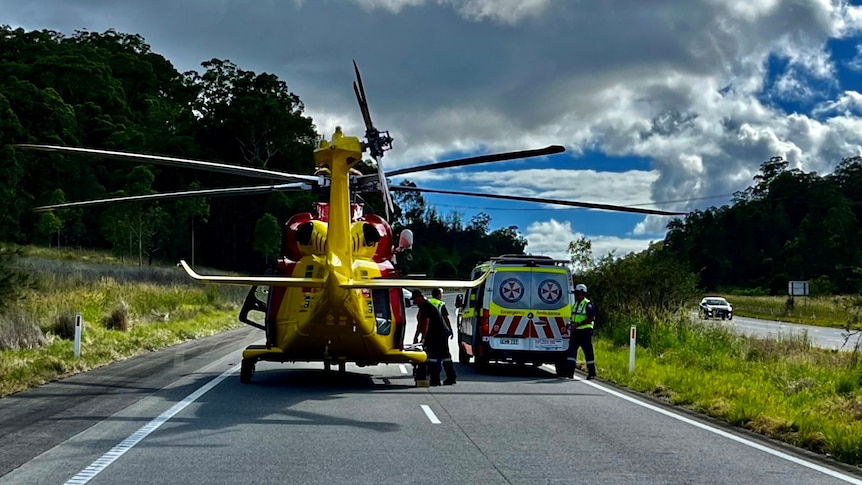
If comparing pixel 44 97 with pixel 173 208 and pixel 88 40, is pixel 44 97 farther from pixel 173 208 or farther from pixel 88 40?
pixel 88 40

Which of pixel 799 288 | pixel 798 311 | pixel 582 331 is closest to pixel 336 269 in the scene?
pixel 582 331

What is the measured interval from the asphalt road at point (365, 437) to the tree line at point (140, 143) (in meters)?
42.9

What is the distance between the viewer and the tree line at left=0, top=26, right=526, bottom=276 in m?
61.6

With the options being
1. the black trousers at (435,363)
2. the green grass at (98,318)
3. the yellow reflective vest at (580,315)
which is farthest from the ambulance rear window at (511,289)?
the green grass at (98,318)

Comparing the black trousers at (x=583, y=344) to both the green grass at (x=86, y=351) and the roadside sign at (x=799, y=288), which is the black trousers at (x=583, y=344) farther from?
the roadside sign at (x=799, y=288)

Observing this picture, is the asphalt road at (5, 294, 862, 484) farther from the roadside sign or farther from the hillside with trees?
the hillside with trees

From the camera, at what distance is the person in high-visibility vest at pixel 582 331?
19.0m

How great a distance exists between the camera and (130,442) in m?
10.0

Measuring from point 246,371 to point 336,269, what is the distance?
4.01 metres

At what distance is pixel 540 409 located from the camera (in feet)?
44.8

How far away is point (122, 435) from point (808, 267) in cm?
8688

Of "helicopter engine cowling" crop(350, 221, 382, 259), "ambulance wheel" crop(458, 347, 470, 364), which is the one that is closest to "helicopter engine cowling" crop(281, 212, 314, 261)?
"helicopter engine cowling" crop(350, 221, 382, 259)

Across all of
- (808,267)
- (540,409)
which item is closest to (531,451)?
(540,409)

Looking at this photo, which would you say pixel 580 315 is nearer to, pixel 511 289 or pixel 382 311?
pixel 511 289
